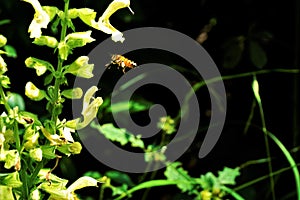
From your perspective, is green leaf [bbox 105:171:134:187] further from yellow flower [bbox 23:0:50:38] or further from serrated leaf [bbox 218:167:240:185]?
yellow flower [bbox 23:0:50:38]

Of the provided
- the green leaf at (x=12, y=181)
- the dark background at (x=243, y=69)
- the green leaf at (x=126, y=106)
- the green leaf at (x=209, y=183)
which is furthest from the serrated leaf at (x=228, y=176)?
the green leaf at (x=12, y=181)

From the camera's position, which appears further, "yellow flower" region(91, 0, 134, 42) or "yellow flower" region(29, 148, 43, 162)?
"yellow flower" region(91, 0, 134, 42)

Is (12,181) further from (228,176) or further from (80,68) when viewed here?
(228,176)

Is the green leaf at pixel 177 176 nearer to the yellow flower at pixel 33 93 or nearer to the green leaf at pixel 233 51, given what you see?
the green leaf at pixel 233 51


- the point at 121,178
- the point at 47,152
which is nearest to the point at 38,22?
the point at 47,152

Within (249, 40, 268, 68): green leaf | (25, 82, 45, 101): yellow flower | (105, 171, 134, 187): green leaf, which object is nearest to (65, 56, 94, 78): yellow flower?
(25, 82, 45, 101): yellow flower

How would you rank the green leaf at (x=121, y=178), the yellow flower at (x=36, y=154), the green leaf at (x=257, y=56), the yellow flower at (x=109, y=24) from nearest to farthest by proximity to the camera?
the yellow flower at (x=36, y=154) → the yellow flower at (x=109, y=24) → the green leaf at (x=121, y=178) → the green leaf at (x=257, y=56)
